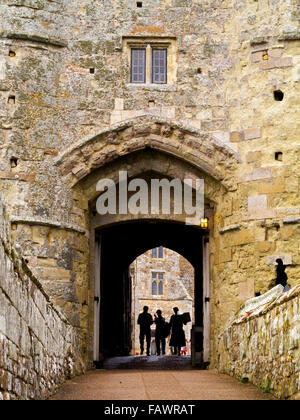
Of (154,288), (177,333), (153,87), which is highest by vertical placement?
(153,87)

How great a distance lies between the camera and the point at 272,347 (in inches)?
263

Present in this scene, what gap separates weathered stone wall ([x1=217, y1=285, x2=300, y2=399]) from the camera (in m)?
5.81

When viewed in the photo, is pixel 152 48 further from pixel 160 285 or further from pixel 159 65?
pixel 160 285

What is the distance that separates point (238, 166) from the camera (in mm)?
12172

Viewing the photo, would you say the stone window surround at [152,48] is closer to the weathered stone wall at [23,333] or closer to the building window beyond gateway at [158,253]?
the weathered stone wall at [23,333]

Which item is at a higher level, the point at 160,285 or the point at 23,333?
the point at 160,285

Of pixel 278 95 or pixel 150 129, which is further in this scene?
pixel 150 129

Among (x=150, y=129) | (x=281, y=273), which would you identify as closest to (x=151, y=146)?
(x=150, y=129)

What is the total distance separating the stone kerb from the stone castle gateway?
17 millimetres

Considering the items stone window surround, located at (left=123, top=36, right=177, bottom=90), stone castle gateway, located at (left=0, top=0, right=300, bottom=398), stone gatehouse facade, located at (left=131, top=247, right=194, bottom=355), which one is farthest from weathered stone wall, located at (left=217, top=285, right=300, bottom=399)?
stone gatehouse facade, located at (left=131, top=247, right=194, bottom=355)

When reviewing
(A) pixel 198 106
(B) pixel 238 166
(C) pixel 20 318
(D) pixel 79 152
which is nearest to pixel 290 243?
(B) pixel 238 166

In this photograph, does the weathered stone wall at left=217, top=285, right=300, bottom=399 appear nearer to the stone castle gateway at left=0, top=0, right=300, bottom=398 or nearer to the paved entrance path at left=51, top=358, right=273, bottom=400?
the paved entrance path at left=51, top=358, right=273, bottom=400

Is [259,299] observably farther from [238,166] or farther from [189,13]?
[189,13]

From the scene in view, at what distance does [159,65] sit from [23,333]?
7831 millimetres
